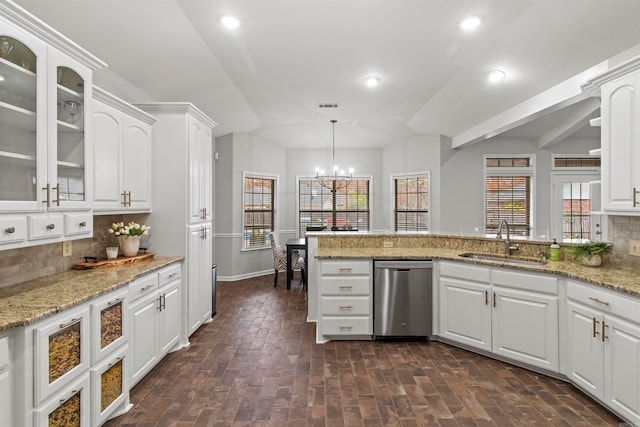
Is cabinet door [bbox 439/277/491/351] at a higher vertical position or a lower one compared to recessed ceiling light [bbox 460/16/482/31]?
lower

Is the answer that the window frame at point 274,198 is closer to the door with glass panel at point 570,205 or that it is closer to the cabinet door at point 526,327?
the cabinet door at point 526,327

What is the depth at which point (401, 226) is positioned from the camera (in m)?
7.23

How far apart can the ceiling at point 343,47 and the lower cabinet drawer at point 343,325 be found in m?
2.78

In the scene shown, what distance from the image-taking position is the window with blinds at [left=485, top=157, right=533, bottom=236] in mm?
6445

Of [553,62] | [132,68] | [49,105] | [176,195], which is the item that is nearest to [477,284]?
[553,62]

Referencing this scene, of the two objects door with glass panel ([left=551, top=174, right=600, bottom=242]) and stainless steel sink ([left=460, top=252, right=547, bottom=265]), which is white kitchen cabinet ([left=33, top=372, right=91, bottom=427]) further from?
door with glass panel ([left=551, top=174, right=600, bottom=242])

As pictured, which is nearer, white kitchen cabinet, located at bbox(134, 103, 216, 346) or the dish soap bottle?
the dish soap bottle

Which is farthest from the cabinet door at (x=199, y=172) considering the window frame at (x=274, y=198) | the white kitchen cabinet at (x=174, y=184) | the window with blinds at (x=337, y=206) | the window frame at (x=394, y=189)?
the window frame at (x=394, y=189)

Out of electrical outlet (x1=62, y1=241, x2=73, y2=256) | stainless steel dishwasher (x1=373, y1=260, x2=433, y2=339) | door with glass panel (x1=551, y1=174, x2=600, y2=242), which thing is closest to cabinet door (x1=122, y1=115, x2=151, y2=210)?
electrical outlet (x1=62, y1=241, x2=73, y2=256)

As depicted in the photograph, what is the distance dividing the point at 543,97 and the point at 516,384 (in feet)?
10.5

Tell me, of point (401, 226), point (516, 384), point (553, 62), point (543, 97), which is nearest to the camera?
point (516, 384)

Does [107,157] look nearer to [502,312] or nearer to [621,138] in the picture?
[502,312]

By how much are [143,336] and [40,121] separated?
166 cm

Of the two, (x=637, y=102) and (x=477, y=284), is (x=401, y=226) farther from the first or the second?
(x=637, y=102)
